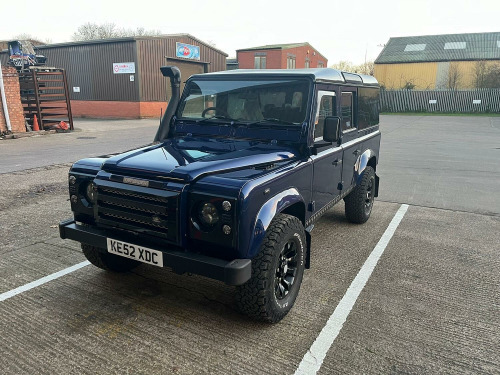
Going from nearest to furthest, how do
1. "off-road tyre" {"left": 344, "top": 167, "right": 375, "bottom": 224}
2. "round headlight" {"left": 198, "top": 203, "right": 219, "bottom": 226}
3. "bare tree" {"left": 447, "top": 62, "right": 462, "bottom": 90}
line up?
"round headlight" {"left": 198, "top": 203, "right": 219, "bottom": 226} → "off-road tyre" {"left": 344, "top": 167, "right": 375, "bottom": 224} → "bare tree" {"left": 447, "top": 62, "right": 462, "bottom": 90}

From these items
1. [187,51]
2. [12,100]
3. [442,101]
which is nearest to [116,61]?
[187,51]

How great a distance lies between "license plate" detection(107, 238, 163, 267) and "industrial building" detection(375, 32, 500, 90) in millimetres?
42668

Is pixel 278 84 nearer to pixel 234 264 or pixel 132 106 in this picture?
pixel 234 264

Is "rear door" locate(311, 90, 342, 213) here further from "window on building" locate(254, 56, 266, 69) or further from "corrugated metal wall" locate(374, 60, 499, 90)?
"corrugated metal wall" locate(374, 60, 499, 90)

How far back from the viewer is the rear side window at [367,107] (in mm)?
5238

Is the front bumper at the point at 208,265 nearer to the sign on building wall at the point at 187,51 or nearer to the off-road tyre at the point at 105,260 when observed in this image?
the off-road tyre at the point at 105,260

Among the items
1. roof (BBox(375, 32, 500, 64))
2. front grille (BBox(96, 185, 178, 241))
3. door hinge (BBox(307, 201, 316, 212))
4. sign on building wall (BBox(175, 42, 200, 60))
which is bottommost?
door hinge (BBox(307, 201, 316, 212))

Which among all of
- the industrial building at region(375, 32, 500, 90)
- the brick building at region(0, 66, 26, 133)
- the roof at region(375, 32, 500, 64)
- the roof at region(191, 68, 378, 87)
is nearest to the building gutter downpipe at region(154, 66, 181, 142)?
the roof at region(191, 68, 378, 87)

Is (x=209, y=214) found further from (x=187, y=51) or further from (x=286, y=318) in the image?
(x=187, y=51)

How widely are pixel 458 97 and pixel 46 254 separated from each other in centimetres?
3649

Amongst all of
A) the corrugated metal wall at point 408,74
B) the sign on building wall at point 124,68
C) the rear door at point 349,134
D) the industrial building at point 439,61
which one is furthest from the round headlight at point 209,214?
the corrugated metal wall at point 408,74

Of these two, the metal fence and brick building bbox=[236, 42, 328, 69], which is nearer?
the metal fence

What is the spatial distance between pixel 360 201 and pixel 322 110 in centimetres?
186

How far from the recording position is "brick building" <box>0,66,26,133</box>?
14.6m
